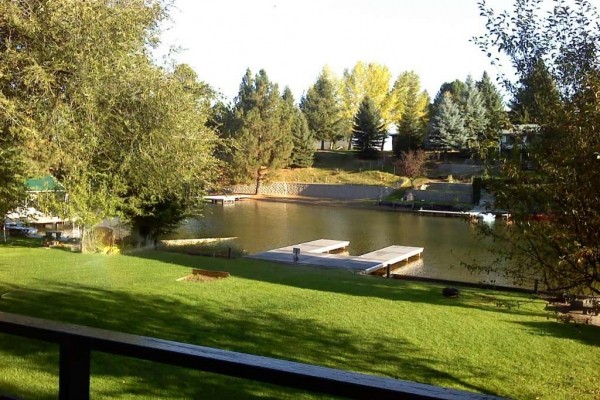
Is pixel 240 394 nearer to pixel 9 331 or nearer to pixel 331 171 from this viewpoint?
pixel 9 331

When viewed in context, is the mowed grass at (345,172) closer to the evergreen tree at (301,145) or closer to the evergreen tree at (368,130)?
the evergreen tree at (301,145)

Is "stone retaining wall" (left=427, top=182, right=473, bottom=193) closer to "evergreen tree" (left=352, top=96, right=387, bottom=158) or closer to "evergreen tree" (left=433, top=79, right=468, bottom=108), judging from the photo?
"evergreen tree" (left=433, top=79, right=468, bottom=108)

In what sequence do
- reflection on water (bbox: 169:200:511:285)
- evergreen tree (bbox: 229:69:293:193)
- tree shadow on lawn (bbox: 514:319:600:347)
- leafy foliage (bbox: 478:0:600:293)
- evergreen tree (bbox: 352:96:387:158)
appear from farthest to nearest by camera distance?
evergreen tree (bbox: 352:96:387:158) → evergreen tree (bbox: 229:69:293:193) → reflection on water (bbox: 169:200:511:285) → tree shadow on lawn (bbox: 514:319:600:347) → leafy foliage (bbox: 478:0:600:293)

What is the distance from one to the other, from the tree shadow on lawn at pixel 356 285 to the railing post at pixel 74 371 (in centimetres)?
1043

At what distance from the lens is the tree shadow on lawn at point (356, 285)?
1388 centimetres

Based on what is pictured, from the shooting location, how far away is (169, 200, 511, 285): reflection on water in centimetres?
2697

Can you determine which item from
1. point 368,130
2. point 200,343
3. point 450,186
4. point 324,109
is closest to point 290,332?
point 200,343

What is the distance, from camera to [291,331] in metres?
9.27

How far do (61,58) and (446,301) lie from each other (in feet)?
33.6

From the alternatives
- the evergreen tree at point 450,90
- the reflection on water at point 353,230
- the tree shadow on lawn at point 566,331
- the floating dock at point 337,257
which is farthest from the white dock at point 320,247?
the evergreen tree at point 450,90

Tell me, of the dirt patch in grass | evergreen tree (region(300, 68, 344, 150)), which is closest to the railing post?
the dirt patch in grass

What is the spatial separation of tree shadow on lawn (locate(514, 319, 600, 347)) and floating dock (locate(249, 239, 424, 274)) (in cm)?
985

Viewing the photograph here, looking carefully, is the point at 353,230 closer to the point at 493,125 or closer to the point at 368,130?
the point at 368,130

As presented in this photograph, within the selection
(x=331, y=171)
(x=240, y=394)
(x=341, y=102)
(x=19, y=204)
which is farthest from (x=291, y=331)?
(x=341, y=102)
